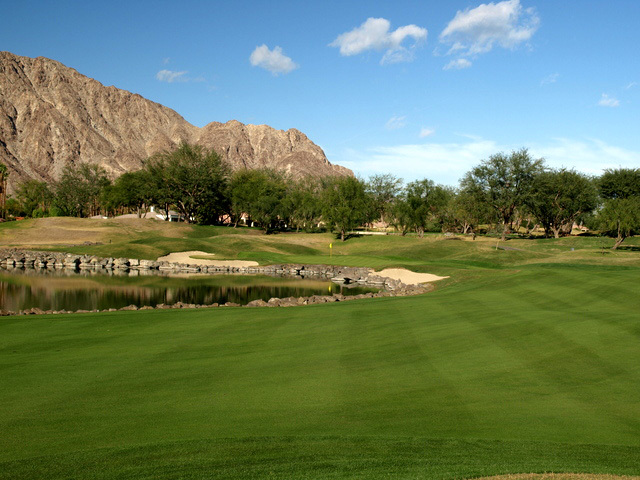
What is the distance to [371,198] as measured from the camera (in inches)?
3907

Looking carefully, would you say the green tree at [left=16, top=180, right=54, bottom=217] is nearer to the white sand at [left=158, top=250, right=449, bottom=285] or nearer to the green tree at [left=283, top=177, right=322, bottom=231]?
the green tree at [left=283, top=177, right=322, bottom=231]

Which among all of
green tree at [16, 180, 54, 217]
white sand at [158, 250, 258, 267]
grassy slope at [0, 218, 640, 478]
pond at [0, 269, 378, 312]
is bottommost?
pond at [0, 269, 378, 312]

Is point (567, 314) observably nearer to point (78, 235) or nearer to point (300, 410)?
point (300, 410)

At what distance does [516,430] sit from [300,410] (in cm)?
350

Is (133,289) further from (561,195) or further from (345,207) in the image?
(561,195)

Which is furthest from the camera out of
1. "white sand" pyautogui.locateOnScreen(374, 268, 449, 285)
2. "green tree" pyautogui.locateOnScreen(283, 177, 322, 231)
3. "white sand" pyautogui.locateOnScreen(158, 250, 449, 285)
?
"green tree" pyautogui.locateOnScreen(283, 177, 322, 231)

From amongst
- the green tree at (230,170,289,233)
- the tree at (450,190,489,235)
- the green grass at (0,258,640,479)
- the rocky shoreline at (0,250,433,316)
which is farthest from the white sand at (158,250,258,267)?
the tree at (450,190,489,235)

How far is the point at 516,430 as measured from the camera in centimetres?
796

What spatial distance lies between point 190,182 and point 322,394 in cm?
8644

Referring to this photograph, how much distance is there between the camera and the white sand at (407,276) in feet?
129

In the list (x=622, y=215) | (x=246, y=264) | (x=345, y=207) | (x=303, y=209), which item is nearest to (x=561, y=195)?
(x=622, y=215)

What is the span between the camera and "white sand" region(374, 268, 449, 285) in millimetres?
39450

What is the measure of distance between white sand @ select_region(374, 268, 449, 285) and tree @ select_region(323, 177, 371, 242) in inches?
1195

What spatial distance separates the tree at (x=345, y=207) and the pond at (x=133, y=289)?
29507 mm
